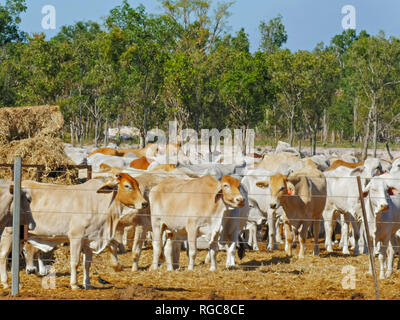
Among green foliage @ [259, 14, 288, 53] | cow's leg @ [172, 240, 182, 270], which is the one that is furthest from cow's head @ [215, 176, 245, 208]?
green foliage @ [259, 14, 288, 53]

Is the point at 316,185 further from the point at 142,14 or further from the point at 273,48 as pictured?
the point at 273,48

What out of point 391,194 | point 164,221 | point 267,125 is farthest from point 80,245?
point 267,125

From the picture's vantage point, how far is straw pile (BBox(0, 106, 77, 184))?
47.6ft

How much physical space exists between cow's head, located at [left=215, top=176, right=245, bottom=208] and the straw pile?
283 centimetres

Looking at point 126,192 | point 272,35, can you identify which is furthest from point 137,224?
point 272,35

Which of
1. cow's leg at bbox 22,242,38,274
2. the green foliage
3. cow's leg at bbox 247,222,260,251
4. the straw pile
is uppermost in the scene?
the green foliage

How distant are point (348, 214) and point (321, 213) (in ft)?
3.35

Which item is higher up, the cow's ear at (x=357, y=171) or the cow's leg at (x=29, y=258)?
the cow's ear at (x=357, y=171)

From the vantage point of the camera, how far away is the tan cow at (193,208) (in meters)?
10.8

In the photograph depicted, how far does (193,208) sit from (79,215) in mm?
2443

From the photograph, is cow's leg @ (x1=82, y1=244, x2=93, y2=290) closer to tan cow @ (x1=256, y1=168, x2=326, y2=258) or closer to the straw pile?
the straw pile

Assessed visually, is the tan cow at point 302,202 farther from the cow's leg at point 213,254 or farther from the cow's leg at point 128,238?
the cow's leg at point 128,238

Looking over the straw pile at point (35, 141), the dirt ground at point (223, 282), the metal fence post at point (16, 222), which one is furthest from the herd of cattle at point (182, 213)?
the straw pile at point (35, 141)

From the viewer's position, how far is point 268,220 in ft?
49.2
